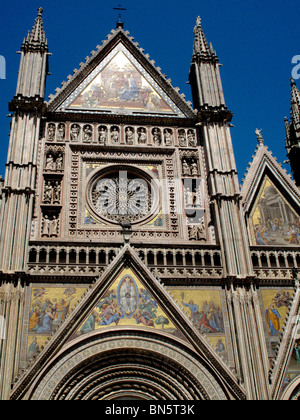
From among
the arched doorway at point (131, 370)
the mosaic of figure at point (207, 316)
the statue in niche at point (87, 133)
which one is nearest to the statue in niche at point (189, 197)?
the mosaic of figure at point (207, 316)

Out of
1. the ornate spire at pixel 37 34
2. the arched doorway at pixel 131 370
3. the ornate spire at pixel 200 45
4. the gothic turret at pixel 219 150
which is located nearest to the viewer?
the arched doorway at pixel 131 370

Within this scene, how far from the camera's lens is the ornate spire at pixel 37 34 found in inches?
760

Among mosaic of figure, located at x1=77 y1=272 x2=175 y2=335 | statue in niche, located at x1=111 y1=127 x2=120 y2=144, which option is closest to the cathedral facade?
mosaic of figure, located at x1=77 y1=272 x2=175 y2=335

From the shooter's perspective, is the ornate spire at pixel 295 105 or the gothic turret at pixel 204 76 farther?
the ornate spire at pixel 295 105

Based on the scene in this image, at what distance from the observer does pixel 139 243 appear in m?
15.5

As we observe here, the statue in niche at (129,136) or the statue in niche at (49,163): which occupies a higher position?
the statue in niche at (129,136)

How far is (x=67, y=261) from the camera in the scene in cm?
1506

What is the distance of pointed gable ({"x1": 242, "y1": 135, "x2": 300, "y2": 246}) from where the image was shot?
16.5 m

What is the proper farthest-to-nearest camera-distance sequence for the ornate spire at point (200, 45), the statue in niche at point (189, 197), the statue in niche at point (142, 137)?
the ornate spire at point (200, 45) → the statue in niche at point (142, 137) → the statue in niche at point (189, 197)

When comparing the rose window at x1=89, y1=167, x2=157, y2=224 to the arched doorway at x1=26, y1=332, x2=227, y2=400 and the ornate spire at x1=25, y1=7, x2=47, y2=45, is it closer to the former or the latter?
the arched doorway at x1=26, y1=332, x2=227, y2=400

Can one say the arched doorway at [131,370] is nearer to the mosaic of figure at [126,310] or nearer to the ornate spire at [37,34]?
the mosaic of figure at [126,310]

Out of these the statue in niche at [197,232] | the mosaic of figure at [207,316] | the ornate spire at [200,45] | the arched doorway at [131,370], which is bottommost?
the arched doorway at [131,370]

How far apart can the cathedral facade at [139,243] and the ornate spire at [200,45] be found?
0.06m

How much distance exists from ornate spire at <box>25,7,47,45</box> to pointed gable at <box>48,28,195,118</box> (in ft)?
5.58
